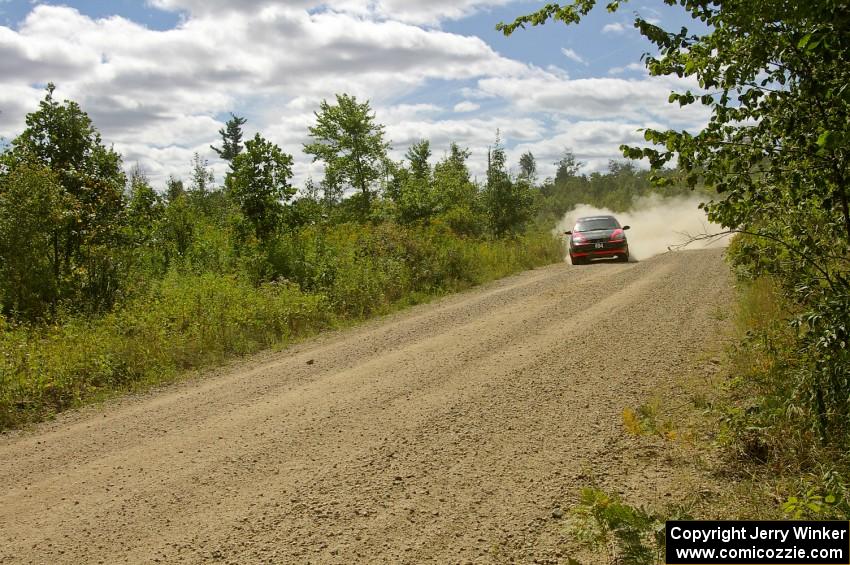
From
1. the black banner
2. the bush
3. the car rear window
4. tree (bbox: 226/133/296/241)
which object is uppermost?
tree (bbox: 226/133/296/241)

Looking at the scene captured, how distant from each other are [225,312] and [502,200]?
16.6 m

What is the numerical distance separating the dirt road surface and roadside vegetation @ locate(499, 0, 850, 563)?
26.6 inches

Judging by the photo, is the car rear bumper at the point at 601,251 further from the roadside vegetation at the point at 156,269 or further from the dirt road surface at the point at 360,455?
the dirt road surface at the point at 360,455

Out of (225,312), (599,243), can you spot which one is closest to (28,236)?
(225,312)

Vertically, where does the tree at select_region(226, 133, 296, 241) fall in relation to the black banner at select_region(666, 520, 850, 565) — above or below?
above

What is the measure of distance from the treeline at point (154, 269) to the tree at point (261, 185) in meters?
0.03

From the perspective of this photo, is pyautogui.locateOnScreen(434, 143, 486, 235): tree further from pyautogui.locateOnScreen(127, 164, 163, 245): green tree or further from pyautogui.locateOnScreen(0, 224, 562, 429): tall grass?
pyautogui.locateOnScreen(127, 164, 163, 245): green tree

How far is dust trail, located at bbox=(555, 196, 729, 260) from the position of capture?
26.7 m

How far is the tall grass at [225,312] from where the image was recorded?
8820 millimetres

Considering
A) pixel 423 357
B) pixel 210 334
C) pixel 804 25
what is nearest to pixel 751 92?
pixel 804 25

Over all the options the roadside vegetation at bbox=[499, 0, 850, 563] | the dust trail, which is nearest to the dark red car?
the dust trail

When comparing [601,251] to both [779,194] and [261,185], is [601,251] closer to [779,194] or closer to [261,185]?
[261,185]

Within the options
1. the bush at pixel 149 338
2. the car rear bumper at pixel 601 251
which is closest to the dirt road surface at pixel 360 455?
the bush at pixel 149 338

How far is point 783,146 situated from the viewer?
4188 mm
